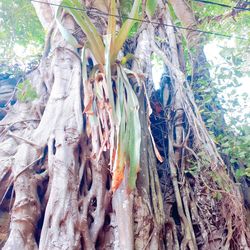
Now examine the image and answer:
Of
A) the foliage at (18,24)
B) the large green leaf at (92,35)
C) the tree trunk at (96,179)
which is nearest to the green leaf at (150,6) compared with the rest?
the tree trunk at (96,179)

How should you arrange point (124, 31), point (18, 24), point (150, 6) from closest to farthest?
point (124, 31) → point (150, 6) → point (18, 24)

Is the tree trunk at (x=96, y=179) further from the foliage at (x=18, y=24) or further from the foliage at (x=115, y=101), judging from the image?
the foliage at (x=18, y=24)

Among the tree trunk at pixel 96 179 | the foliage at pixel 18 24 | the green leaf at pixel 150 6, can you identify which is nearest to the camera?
the tree trunk at pixel 96 179

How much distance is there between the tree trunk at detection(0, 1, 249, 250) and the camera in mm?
1767

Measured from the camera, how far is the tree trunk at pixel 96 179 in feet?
5.80

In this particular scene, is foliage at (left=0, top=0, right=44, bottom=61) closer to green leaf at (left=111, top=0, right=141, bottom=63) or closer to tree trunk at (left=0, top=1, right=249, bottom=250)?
tree trunk at (left=0, top=1, right=249, bottom=250)

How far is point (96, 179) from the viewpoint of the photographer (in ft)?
6.45

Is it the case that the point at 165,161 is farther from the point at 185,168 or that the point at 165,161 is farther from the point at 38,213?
the point at 38,213

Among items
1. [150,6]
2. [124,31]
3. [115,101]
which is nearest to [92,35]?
[124,31]

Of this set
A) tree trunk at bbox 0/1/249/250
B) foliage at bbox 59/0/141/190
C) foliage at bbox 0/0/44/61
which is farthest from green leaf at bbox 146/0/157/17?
foliage at bbox 0/0/44/61

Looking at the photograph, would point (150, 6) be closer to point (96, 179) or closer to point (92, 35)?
point (92, 35)

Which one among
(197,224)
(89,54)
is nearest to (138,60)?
(89,54)

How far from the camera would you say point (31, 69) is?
3234 mm

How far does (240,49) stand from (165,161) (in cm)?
121
